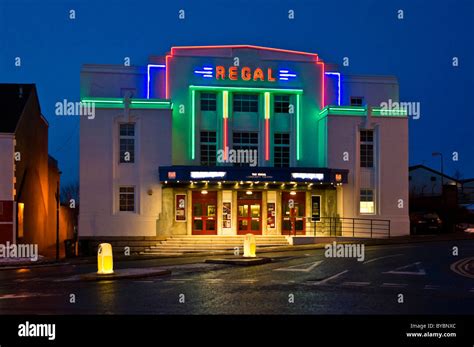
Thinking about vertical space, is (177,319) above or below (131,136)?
below

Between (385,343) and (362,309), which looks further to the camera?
(362,309)

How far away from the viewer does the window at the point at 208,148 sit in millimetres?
37406

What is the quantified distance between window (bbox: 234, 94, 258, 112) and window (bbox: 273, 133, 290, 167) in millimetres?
2116

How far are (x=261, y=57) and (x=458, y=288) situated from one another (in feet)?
81.7

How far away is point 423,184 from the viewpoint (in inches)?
3211

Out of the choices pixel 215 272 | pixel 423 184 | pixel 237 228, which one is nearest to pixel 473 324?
pixel 215 272

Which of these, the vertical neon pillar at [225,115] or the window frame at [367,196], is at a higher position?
the vertical neon pillar at [225,115]

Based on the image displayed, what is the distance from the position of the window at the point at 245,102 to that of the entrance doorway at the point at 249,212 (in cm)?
494

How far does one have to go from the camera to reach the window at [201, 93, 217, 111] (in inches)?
1487

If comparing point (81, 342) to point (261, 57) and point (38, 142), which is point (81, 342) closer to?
point (261, 57)

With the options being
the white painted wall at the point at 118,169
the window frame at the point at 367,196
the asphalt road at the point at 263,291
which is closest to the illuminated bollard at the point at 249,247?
the asphalt road at the point at 263,291

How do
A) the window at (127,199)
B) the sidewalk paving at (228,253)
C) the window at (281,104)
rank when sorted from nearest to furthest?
the sidewalk paving at (228,253) < the window at (127,199) < the window at (281,104)

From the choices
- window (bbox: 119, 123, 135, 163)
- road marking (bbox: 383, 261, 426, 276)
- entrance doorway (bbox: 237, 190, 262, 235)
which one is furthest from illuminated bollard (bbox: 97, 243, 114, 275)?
entrance doorway (bbox: 237, 190, 262, 235)

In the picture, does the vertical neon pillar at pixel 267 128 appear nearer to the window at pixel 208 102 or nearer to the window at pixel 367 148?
the window at pixel 208 102
